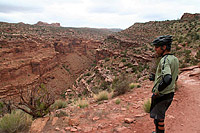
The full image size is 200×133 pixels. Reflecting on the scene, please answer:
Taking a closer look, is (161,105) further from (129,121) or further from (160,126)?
(129,121)

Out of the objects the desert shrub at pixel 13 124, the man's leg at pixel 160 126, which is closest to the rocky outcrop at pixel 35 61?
the desert shrub at pixel 13 124

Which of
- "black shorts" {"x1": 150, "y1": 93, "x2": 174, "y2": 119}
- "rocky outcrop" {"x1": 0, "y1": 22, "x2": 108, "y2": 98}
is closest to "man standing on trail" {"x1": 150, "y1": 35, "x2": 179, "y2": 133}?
"black shorts" {"x1": 150, "y1": 93, "x2": 174, "y2": 119}

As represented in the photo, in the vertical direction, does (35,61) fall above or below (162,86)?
below

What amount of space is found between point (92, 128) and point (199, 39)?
14840mm

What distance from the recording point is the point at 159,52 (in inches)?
82.7

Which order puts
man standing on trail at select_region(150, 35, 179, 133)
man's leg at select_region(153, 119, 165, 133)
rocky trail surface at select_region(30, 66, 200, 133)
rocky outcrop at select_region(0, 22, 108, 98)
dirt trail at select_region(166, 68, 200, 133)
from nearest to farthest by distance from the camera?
man standing on trail at select_region(150, 35, 179, 133) → man's leg at select_region(153, 119, 165, 133) → dirt trail at select_region(166, 68, 200, 133) → rocky trail surface at select_region(30, 66, 200, 133) → rocky outcrop at select_region(0, 22, 108, 98)

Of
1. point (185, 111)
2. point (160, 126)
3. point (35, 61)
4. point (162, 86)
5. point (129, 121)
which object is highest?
point (162, 86)

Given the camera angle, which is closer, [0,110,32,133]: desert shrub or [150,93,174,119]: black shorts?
[150,93,174,119]: black shorts

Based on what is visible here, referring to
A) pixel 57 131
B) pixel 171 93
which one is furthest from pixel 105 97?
pixel 171 93

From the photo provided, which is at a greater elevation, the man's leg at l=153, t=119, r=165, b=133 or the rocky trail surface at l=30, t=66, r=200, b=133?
the man's leg at l=153, t=119, r=165, b=133

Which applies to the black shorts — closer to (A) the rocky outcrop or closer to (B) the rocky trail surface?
(B) the rocky trail surface

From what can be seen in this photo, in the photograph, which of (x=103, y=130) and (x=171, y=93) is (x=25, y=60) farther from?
(x=171, y=93)

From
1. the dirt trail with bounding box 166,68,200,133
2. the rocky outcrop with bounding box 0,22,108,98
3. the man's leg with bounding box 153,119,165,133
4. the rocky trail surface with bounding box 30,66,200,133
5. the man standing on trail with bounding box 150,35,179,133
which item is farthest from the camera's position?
the rocky outcrop with bounding box 0,22,108,98

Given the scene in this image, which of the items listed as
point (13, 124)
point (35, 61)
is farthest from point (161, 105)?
point (35, 61)
